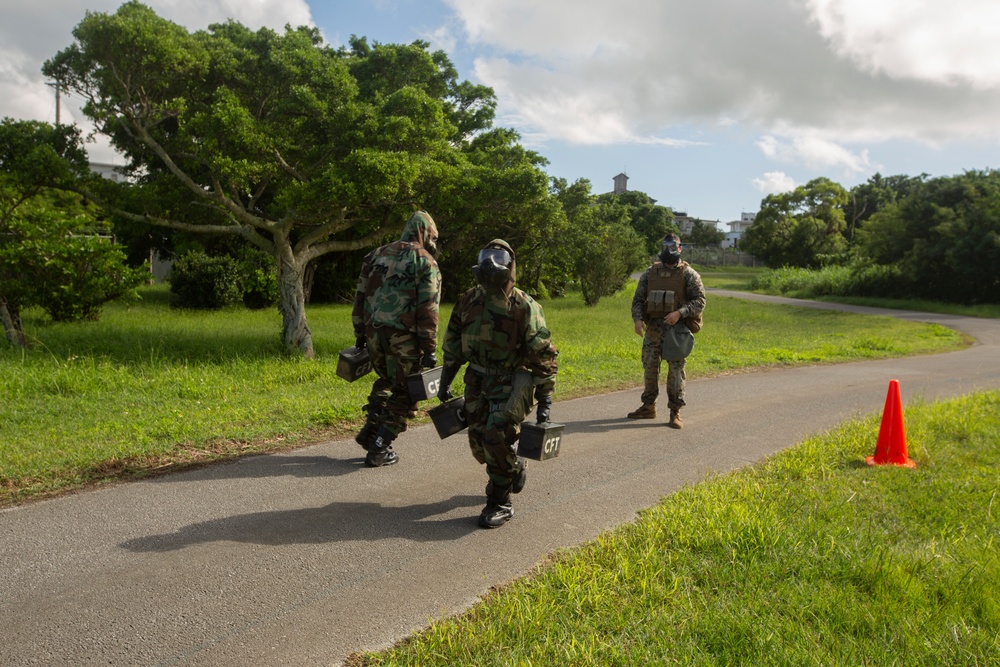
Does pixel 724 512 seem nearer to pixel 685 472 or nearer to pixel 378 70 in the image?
pixel 685 472

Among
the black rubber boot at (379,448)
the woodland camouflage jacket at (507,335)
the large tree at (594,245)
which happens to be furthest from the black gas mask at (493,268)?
the large tree at (594,245)

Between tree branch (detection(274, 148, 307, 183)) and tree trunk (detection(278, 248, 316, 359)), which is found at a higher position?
tree branch (detection(274, 148, 307, 183))

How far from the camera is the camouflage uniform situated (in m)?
8.02

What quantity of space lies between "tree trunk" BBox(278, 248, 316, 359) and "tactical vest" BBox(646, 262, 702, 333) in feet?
21.5

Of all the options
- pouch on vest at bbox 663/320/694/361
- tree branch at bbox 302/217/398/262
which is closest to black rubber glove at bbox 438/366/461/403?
pouch on vest at bbox 663/320/694/361

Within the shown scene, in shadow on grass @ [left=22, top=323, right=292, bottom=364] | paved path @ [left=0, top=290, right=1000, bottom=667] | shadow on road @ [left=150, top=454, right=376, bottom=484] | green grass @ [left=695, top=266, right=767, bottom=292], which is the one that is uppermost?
green grass @ [left=695, top=266, right=767, bottom=292]

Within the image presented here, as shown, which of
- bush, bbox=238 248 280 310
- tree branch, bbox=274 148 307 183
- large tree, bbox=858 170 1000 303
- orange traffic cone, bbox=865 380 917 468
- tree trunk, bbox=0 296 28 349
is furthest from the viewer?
A: large tree, bbox=858 170 1000 303

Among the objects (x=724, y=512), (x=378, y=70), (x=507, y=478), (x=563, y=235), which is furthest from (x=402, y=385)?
(x=563, y=235)

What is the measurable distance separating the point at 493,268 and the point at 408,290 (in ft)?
5.06

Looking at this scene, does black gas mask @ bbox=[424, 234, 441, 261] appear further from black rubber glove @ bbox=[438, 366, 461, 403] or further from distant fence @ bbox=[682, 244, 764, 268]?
distant fence @ bbox=[682, 244, 764, 268]

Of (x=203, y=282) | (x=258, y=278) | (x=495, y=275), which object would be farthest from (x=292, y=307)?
(x=258, y=278)

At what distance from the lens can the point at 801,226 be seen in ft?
201

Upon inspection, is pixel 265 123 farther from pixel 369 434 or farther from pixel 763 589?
pixel 763 589

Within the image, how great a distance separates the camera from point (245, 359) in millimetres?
11375
